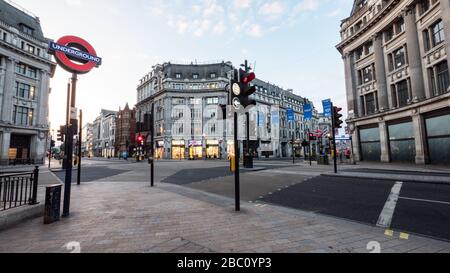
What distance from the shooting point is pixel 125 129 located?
77.3 metres

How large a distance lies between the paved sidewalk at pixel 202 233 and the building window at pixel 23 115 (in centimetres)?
3897

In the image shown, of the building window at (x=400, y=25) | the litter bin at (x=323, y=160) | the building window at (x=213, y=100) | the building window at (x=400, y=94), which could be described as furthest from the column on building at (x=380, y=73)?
the building window at (x=213, y=100)

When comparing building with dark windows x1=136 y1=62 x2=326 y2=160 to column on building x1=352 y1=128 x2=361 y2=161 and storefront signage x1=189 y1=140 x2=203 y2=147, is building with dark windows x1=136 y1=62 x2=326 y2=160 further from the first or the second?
column on building x1=352 y1=128 x2=361 y2=161

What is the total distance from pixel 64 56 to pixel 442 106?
85.9 feet

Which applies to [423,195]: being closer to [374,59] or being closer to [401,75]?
[401,75]

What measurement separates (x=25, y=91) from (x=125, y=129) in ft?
141

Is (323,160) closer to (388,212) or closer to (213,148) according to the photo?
(388,212)

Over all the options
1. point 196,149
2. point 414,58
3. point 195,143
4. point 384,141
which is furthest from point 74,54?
point 196,149

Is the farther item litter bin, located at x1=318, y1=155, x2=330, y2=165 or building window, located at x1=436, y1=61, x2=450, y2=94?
litter bin, located at x1=318, y1=155, x2=330, y2=165

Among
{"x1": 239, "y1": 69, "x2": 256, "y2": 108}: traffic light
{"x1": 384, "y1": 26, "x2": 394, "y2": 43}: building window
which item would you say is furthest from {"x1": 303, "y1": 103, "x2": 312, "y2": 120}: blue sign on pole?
{"x1": 239, "y1": 69, "x2": 256, "y2": 108}: traffic light

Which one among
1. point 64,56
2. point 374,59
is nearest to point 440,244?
point 64,56

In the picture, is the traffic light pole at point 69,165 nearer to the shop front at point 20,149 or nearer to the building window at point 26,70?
the shop front at point 20,149

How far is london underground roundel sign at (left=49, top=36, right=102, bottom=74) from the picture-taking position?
19.2 ft

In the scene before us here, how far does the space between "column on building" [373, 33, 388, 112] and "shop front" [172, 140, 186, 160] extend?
137 ft
